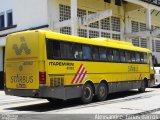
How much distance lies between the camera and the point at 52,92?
1418cm

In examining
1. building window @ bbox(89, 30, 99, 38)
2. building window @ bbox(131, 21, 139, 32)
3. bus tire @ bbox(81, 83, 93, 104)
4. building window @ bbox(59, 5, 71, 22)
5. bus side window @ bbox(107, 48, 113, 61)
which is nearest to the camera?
bus tire @ bbox(81, 83, 93, 104)

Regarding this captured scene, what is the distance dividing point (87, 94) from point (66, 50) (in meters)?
2.38

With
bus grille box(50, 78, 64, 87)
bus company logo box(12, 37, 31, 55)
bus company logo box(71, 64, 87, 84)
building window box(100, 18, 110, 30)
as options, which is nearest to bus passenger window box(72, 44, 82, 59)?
bus company logo box(71, 64, 87, 84)

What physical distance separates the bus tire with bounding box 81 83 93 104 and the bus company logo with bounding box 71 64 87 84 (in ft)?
1.42

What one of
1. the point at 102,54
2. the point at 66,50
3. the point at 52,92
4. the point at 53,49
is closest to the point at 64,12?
the point at 102,54

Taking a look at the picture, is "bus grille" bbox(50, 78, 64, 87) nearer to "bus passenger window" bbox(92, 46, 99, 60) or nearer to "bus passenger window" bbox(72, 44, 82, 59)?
"bus passenger window" bbox(72, 44, 82, 59)

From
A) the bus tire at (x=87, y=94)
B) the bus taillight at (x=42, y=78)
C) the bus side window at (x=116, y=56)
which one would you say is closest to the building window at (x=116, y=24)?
the bus side window at (x=116, y=56)

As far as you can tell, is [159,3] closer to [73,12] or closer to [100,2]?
[100,2]

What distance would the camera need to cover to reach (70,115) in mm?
12383

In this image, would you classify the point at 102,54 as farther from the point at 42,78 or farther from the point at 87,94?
the point at 42,78

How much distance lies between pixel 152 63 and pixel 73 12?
7667mm

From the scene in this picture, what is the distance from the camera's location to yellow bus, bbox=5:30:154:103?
1413 cm

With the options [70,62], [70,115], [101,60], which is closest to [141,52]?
[101,60]

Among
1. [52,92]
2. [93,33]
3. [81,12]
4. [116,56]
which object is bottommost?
[52,92]
